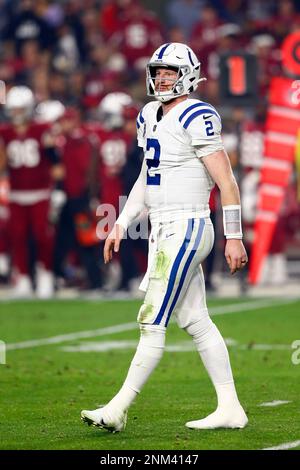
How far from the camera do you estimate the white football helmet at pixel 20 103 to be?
51.1ft

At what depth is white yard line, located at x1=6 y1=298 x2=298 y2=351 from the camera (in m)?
11.2

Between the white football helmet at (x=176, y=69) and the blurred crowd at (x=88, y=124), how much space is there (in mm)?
8495

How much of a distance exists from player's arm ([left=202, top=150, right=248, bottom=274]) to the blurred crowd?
8.69 m

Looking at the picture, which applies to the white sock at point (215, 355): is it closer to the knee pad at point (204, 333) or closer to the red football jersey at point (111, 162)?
the knee pad at point (204, 333)

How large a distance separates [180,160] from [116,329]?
5.43 meters

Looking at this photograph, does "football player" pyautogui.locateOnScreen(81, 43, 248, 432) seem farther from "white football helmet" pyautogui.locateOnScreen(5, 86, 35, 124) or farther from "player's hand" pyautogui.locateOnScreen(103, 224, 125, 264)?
"white football helmet" pyautogui.locateOnScreen(5, 86, 35, 124)

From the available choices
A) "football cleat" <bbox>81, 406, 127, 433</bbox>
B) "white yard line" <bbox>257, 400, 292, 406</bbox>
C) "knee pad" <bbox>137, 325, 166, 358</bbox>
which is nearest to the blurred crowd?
"white yard line" <bbox>257, 400, 292, 406</bbox>

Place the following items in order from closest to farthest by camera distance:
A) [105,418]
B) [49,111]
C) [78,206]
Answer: [105,418]
[78,206]
[49,111]

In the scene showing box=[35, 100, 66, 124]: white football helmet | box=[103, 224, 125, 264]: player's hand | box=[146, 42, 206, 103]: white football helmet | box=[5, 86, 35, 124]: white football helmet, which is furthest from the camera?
box=[35, 100, 66, 124]: white football helmet

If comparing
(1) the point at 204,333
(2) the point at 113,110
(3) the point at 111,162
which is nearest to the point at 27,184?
(3) the point at 111,162

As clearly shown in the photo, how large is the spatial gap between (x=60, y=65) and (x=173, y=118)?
545 inches

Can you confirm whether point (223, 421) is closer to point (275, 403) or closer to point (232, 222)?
point (232, 222)

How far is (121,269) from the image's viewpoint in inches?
630

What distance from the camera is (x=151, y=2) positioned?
22812mm
